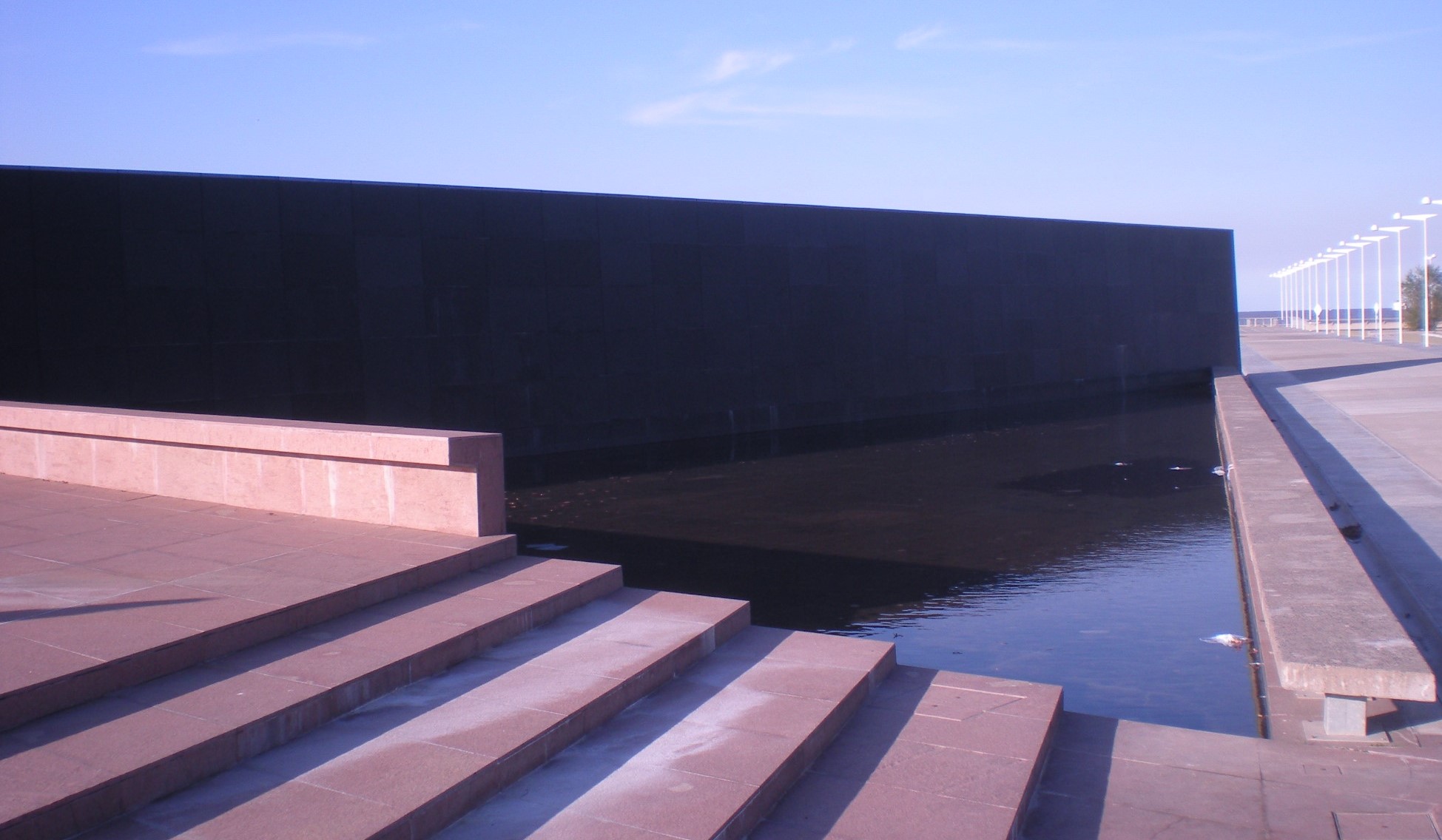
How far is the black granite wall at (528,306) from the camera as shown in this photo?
12305mm

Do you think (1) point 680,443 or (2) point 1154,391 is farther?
(2) point 1154,391

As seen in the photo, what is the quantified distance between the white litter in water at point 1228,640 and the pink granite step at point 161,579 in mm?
4188

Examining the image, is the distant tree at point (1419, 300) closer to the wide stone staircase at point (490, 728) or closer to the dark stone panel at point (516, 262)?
the dark stone panel at point (516, 262)

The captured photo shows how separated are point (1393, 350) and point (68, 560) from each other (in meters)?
43.5

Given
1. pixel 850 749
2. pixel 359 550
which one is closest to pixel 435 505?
pixel 359 550

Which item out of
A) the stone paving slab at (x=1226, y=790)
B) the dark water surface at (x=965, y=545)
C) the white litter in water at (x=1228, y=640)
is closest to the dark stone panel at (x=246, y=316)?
the dark water surface at (x=965, y=545)

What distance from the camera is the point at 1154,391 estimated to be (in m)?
25.9

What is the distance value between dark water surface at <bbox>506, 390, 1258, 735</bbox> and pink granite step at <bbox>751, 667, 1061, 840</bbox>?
0.72m

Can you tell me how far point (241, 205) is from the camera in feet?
43.6

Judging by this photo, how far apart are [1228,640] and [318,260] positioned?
1156 centimetres

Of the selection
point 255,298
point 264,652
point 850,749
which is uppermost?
point 255,298

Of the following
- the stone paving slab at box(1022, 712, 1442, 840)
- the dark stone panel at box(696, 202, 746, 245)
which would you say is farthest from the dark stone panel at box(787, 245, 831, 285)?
the stone paving slab at box(1022, 712, 1442, 840)

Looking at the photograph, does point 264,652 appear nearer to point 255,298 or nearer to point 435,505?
point 435,505

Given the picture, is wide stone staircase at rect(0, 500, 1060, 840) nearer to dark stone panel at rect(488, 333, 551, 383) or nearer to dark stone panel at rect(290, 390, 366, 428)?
dark stone panel at rect(290, 390, 366, 428)
